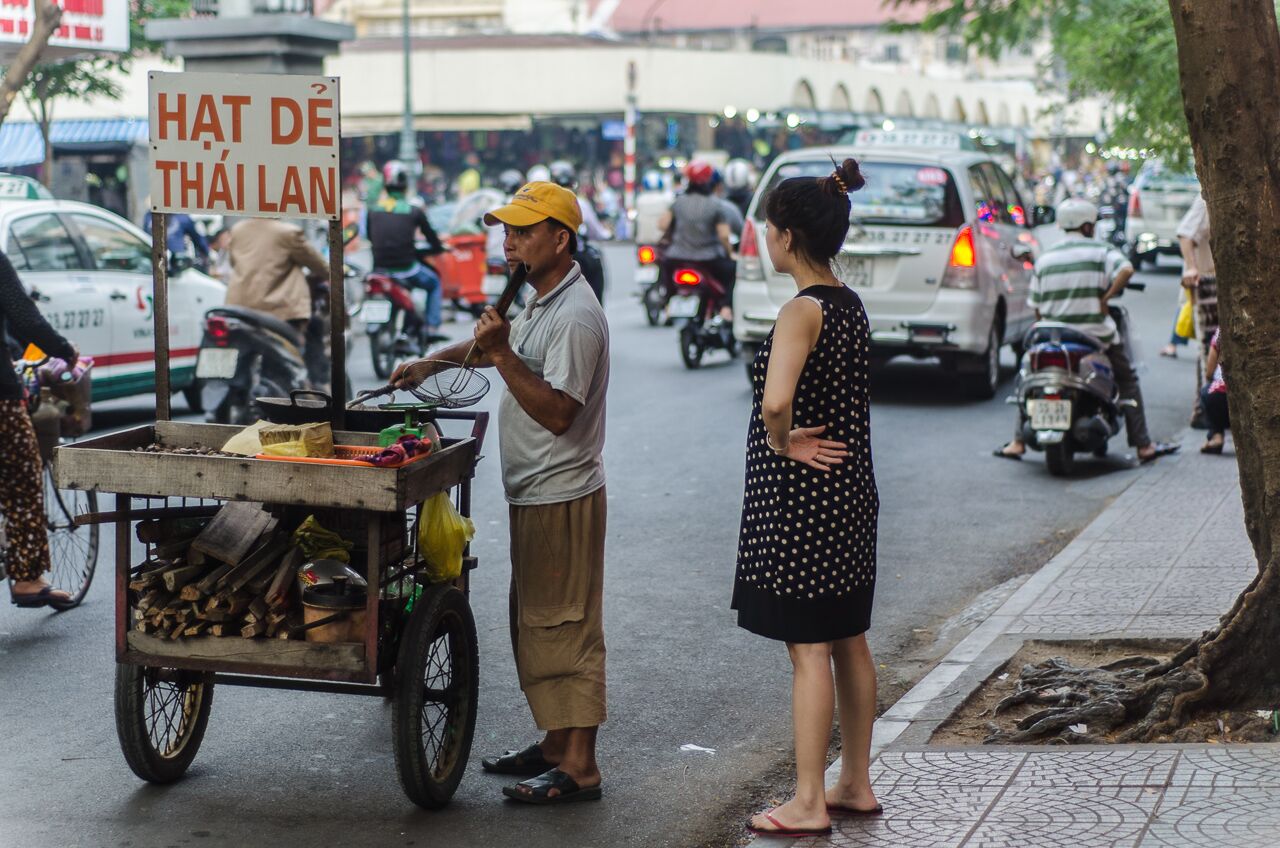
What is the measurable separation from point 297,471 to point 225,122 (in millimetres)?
1366

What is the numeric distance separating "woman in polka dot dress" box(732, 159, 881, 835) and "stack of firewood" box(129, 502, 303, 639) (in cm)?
129

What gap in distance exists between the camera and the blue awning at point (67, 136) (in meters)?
29.4

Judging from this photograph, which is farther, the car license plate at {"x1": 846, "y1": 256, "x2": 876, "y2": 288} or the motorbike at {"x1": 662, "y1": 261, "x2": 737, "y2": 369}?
the motorbike at {"x1": 662, "y1": 261, "x2": 737, "y2": 369}

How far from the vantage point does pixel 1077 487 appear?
32.9 ft

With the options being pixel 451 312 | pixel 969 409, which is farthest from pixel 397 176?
pixel 451 312

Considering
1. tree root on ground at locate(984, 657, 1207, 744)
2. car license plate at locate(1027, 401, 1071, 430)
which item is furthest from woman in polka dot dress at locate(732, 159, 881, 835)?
car license plate at locate(1027, 401, 1071, 430)

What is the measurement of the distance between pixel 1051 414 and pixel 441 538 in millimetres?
5955

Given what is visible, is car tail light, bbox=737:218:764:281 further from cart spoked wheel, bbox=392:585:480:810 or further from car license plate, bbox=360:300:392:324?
cart spoked wheel, bbox=392:585:480:810

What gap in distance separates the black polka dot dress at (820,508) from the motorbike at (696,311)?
10650mm

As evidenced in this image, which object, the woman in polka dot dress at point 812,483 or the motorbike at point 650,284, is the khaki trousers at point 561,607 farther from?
the motorbike at point 650,284

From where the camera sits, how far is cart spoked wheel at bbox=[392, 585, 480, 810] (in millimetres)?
4551

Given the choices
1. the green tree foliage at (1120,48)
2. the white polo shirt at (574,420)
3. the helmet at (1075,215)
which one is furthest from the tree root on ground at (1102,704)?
the green tree foliage at (1120,48)

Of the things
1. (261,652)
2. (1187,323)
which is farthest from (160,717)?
(1187,323)

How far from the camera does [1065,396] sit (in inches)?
392
